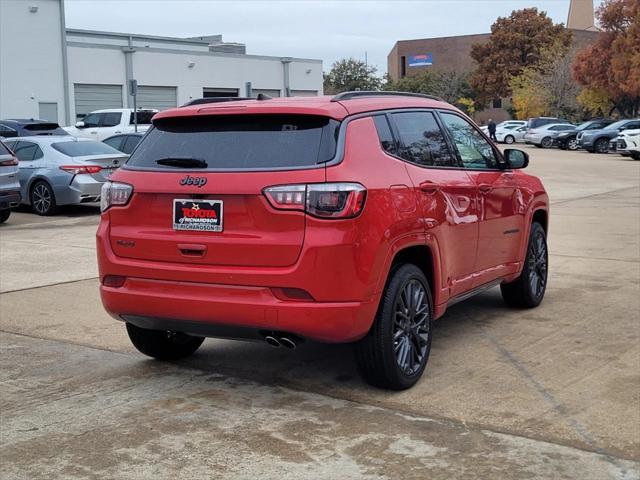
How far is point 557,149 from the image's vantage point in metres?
46.0

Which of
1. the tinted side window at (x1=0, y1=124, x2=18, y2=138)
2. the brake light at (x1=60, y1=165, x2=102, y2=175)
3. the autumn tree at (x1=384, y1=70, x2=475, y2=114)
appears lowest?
the brake light at (x1=60, y1=165, x2=102, y2=175)

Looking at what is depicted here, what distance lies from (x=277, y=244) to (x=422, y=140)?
165cm

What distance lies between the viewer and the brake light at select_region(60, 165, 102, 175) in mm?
16438

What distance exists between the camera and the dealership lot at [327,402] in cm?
441

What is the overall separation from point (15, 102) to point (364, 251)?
36.5 meters

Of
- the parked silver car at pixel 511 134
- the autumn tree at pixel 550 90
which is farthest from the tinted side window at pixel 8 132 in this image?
the autumn tree at pixel 550 90

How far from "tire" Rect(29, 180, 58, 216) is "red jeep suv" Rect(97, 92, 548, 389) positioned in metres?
11.1

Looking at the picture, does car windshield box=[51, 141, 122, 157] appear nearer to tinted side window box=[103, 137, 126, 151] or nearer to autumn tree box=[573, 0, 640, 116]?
tinted side window box=[103, 137, 126, 151]

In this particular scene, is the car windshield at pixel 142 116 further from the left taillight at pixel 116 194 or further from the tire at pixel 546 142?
the tire at pixel 546 142

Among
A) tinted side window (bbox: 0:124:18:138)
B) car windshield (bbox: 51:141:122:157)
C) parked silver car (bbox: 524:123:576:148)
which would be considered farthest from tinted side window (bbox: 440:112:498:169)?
parked silver car (bbox: 524:123:576:148)

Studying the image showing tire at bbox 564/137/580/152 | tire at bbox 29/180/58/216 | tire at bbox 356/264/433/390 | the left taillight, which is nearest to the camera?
tire at bbox 356/264/433/390

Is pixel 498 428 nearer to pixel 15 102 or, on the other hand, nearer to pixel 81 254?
pixel 81 254

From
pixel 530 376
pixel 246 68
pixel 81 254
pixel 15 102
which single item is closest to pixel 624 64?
pixel 246 68

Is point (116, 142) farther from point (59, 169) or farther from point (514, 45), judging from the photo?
point (514, 45)
